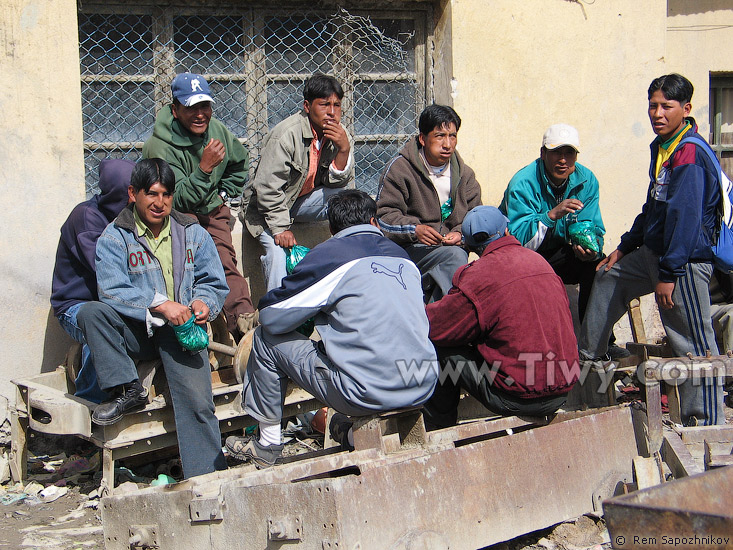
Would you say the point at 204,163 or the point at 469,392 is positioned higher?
the point at 204,163

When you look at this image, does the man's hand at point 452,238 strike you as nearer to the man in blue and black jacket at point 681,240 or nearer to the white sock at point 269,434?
the man in blue and black jacket at point 681,240

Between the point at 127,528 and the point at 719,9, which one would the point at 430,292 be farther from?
the point at 719,9

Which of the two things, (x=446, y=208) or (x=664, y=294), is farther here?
(x=446, y=208)

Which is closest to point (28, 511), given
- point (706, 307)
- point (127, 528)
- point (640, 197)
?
point (127, 528)

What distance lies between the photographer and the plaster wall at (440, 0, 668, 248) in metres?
5.89

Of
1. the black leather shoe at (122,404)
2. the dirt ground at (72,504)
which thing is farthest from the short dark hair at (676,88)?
the black leather shoe at (122,404)

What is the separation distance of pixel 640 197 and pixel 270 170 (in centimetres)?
307

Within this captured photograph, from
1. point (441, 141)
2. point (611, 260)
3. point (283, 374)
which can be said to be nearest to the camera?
point (283, 374)

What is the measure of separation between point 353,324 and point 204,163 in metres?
1.89

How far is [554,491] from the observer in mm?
3684

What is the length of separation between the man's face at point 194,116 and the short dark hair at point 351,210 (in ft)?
5.06

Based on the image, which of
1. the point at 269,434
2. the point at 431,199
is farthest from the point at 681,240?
the point at 269,434

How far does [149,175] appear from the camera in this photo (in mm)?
4117

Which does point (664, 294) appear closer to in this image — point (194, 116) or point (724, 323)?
point (724, 323)
